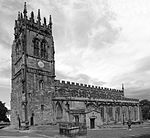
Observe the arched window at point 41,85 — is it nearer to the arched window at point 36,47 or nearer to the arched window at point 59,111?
the arched window at point 59,111

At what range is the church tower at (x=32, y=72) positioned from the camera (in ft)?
148

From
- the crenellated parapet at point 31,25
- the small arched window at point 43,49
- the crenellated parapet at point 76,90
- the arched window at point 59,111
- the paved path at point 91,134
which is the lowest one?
the paved path at point 91,134

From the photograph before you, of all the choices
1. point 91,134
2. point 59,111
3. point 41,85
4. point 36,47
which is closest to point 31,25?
point 36,47

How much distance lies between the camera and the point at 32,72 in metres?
46.8

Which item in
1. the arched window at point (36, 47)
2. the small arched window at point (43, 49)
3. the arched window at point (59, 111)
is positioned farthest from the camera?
the small arched window at point (43, 49)

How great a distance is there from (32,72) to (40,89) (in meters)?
4.26

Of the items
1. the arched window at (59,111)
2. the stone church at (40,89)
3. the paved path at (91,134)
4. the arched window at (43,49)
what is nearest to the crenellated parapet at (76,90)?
the stone church at (40,89)

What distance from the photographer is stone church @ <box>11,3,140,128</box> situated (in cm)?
4550

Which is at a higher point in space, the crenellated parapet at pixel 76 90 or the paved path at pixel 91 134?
the crenellated parapet at pixel 76 90

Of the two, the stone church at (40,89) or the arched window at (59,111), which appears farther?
the arched window at (59,111)

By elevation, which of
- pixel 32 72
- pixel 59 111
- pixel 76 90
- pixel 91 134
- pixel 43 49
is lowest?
pixel 91 134

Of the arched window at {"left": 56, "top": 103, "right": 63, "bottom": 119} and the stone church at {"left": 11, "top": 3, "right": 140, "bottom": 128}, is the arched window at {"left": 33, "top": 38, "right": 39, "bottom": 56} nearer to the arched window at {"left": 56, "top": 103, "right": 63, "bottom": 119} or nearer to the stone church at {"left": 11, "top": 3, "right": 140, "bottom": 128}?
the stone church at {"left": 11, "top": 3, "right": 140, "bottom": 128}

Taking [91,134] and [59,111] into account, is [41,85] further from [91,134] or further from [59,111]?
[91,134]

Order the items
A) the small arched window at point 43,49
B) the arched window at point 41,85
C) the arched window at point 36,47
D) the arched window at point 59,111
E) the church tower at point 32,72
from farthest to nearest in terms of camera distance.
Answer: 1. the small arched window at point 43,49
2. the arched window at point 36,47
3. the arched window at point 41,85
4. the arched window at point 59,111
5. the church tower at point 32,72
